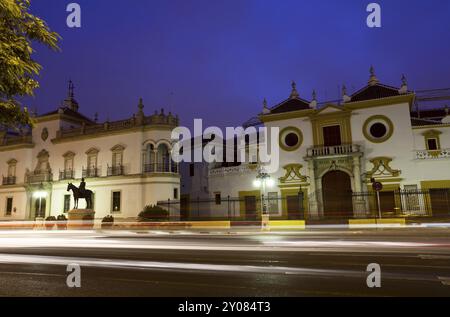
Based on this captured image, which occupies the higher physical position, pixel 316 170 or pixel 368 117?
pixel 368 117

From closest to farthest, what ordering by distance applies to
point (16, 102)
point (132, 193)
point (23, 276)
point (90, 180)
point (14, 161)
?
1. point (23, 276)
2. point (16, 102)
3. point (132, 193)
4. point (90, 180)
5. point (14, 161)

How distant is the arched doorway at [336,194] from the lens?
1120 inches

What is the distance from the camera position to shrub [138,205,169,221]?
2873 cm

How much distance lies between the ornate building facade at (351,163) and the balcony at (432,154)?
6 centimetres

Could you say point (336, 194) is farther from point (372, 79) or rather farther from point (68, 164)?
point (68, 164)

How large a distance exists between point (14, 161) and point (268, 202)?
30.2m

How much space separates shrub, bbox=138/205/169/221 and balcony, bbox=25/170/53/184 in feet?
46.8

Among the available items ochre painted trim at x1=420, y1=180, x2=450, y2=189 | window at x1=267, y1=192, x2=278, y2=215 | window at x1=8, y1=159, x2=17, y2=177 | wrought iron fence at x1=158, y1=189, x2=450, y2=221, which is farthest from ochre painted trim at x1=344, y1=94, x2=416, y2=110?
window at x1=8, y1=159, x2=17, y2=177

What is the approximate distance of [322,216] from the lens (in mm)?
28500

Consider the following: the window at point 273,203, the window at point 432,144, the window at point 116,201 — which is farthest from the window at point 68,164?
the window at point 432,144

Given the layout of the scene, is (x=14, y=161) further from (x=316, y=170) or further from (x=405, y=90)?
(x=405, y=90)

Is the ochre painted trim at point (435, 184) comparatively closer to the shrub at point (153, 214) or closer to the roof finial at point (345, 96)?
the roof finial at point (345, 96)

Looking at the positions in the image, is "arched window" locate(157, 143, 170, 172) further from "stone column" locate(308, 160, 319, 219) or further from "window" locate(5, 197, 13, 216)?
"window" locate(5, 197, 13, 216)
